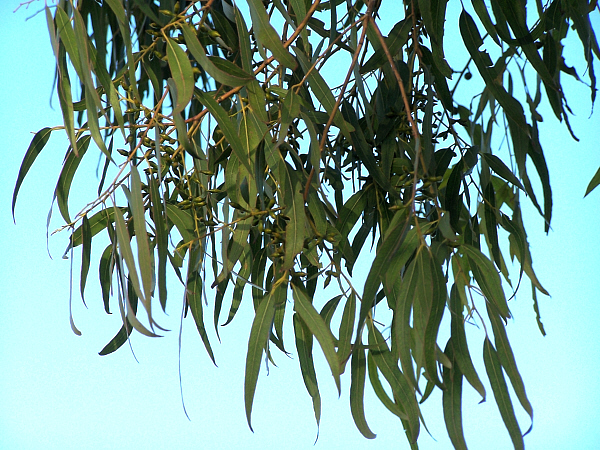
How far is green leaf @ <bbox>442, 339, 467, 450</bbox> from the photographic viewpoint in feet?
1.79

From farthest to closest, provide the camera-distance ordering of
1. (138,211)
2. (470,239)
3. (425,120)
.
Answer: (470,239), (425,120), (138,211)

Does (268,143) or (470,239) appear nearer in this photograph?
(268,143)

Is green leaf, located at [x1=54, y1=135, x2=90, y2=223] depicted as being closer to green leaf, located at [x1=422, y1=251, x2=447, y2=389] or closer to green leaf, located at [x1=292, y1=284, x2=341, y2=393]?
green leaf, located at [x1=292, y1=284, x2=341, y2=393]

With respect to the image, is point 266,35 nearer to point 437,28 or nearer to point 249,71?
point 249,71

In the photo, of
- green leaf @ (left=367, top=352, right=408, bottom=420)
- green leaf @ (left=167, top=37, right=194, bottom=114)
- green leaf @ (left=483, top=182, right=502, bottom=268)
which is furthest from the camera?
green leaf @ (left=483, top=182, right=502, bottom=268)

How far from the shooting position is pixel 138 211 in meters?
0.51

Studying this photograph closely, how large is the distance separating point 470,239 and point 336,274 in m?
0.25

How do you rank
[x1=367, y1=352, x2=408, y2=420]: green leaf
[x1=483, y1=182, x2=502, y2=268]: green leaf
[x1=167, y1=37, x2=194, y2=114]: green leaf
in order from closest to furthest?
[x1=167, y1=37, x2=194, y2=114]: green leaf → [x1=367, y1=352, x2=408, y2=420]: green leaf → [x1=483, y1=182, x2=502, y2=268]: green leaf

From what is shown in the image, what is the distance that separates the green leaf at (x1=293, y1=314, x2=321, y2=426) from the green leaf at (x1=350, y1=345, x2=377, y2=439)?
4 cm

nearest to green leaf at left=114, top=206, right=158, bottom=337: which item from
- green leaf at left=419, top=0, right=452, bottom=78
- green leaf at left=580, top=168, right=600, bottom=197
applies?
green leaf at left=419, top=0, right=452, bottom=78

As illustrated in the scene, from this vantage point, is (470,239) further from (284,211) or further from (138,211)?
(138,211)

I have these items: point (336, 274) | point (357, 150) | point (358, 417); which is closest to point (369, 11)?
point (357, 150)

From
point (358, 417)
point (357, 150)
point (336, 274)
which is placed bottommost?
point (358, 417)

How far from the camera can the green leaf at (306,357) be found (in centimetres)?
64
